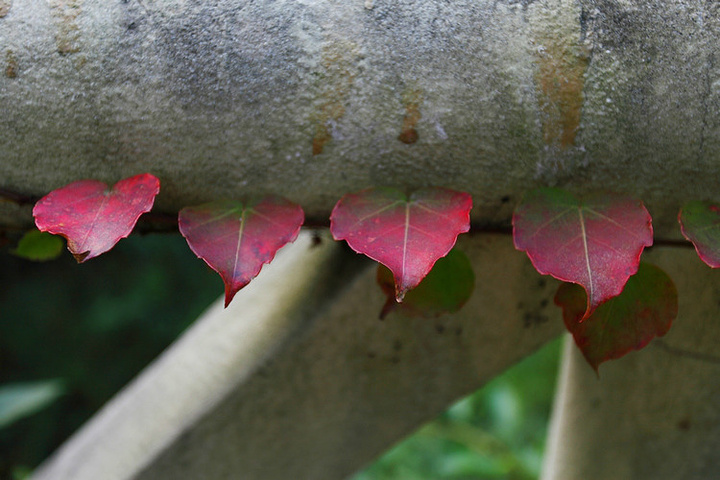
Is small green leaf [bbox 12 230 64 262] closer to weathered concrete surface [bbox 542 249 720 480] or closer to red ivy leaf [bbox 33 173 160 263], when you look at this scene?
red ivy leaf [bbox 33 173 160 263]

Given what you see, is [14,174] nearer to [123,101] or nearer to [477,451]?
[123,101]

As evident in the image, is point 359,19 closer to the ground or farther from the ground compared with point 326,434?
farther from the ground

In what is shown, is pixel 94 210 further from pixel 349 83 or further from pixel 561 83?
pixel 561 83

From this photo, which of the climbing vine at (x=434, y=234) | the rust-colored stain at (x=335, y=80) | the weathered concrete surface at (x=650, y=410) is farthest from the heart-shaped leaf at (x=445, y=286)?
the weathered concrete surface at (x=650, y=410)

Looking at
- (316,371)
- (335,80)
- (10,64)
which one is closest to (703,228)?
(335,80)

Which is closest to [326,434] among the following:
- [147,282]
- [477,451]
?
[477,451]

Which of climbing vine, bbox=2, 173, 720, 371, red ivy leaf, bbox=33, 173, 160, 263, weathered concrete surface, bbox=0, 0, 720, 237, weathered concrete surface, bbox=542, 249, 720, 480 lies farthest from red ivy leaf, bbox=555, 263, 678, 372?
red ivy leaf, bbox=33, 173, 160, 263
